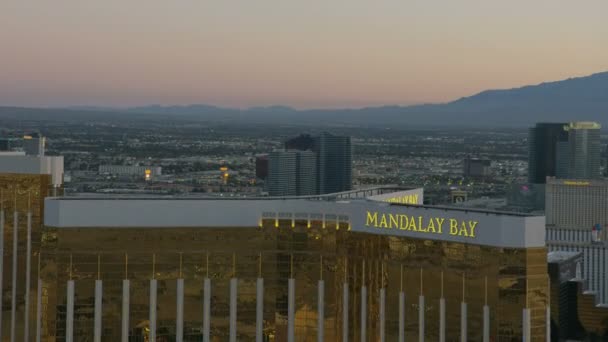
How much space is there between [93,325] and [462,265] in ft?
83.0

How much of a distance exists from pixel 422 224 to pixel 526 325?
9.57 metres

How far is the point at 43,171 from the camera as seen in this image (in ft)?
318

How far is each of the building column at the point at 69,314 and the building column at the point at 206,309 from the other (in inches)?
343

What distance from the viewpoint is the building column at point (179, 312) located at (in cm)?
8238

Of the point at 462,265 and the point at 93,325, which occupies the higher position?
the point at 462,265

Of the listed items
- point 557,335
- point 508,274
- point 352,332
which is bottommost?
point 557,335

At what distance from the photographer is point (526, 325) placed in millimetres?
69938

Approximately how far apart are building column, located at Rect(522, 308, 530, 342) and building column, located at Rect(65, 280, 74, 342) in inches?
1184

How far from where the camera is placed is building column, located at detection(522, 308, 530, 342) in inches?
2753

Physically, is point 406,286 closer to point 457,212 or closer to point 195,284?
point 457,212

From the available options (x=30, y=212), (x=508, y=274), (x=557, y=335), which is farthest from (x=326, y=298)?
(x=557, y=335)

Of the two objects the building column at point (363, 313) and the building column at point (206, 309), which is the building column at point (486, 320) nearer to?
the building column at point (363, 313)

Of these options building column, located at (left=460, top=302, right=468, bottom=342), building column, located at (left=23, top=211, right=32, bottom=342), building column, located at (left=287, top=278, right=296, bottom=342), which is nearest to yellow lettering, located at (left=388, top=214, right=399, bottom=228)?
building column, located at (left=460, top=302, right=468, bottom=342)

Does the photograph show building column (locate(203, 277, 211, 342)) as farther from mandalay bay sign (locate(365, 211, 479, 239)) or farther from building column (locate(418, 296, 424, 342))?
building column (locate(418, 296, 424, 342))
